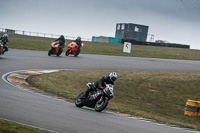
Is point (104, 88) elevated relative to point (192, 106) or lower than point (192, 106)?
elevated

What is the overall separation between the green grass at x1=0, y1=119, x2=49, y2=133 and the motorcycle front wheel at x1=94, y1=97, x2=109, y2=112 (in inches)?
142

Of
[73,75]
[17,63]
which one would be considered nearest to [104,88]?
[73,75]

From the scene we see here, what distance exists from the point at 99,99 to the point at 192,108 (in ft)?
16.3

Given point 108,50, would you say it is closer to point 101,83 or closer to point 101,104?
point 101,83

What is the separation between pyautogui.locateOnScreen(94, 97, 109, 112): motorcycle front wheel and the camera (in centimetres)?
1012

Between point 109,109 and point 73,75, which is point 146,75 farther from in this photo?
point 109,109

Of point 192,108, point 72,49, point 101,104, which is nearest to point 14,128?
point 101,104

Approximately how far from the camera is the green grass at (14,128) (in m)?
6.43

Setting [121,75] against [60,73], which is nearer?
[60,73]

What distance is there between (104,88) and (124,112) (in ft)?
5.49

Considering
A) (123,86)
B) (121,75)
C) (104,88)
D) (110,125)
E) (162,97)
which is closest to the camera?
(110,125)

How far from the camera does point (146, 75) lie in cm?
2027

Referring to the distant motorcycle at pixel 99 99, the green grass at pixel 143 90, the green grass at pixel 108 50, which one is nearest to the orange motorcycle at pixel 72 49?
the green grass at pixel 108 50

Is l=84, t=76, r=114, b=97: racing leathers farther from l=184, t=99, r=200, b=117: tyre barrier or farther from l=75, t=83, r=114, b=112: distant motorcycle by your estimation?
l=184, t=99, r=200, b=117: tyre barrier
